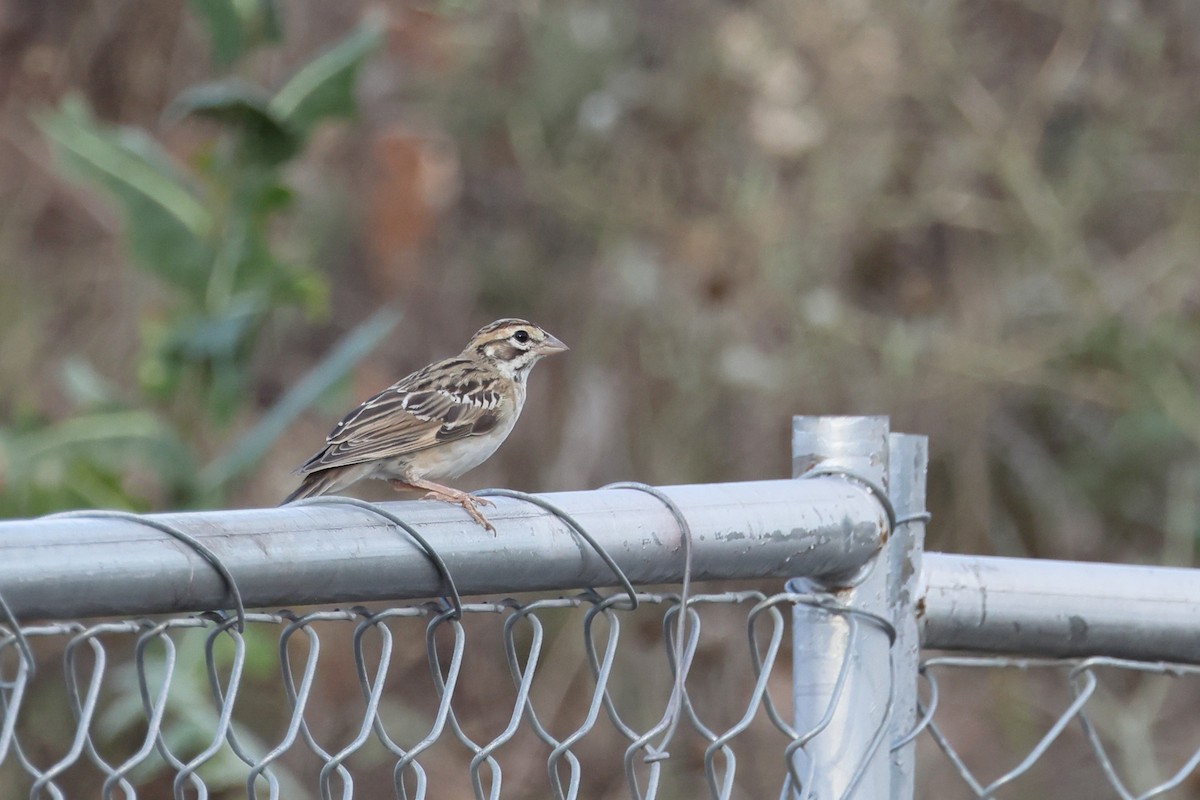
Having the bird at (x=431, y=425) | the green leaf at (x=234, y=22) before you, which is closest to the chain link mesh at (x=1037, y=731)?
the bird at (x=431, y=425)

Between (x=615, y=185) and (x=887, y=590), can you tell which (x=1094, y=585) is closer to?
(x=887, y=590)

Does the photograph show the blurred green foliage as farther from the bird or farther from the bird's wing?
the bird's wing

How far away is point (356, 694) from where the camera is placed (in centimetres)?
868

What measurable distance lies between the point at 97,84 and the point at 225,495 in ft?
15.1

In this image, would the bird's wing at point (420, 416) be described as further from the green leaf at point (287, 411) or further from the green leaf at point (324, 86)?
the green leaf at point (324, 86)

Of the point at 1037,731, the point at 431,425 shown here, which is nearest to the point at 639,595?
the point at 431,425

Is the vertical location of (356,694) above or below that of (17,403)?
below

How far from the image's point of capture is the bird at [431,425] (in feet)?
13.2

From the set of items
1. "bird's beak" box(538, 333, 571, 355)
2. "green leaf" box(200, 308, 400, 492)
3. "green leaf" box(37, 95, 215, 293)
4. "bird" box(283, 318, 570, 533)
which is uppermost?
"green leaf" box(37, 95, 215, 293)

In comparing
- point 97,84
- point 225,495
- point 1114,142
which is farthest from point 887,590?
point 97,84

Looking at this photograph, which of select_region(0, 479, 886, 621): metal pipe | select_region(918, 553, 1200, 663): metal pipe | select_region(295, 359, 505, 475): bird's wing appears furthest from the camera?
select_region(295, 359, 505, 475): bird's wing

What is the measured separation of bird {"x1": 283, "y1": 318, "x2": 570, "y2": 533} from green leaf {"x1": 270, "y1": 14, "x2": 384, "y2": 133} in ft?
6.88

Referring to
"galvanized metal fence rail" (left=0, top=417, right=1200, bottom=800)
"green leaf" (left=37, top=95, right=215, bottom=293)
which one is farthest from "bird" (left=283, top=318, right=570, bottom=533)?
"green leaf" (left=37, top=95, right=215, bottom=293)

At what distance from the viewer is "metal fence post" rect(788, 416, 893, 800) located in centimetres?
248
